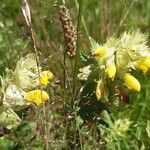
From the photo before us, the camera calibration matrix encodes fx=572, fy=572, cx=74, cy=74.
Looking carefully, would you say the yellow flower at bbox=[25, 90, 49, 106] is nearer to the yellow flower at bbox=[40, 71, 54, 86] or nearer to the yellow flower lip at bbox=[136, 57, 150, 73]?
the yellow flower at bbox=[40, 71, 54, 86]

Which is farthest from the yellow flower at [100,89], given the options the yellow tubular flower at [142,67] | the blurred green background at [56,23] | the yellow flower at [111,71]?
the blurred green background at [56,23]

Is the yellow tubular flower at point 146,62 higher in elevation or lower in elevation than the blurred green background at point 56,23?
higher

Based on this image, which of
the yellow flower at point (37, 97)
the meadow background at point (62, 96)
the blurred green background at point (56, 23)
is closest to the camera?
the yellow flower at point (37, 97)

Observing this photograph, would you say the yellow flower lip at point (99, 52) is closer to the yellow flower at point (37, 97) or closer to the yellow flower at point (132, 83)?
the yellow flower at point (132, 83)

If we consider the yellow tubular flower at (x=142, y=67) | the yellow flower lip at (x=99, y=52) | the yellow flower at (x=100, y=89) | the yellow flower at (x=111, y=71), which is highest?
the yellow flower lip at (x=99, y=52)

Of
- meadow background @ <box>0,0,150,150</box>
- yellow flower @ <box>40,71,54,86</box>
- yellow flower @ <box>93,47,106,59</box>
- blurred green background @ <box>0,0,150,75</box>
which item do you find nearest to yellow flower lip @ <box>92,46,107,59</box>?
yellow flower @ <box>93,47,106,59</box>

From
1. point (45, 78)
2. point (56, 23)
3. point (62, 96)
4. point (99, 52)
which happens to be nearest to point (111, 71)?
point (99, 52)

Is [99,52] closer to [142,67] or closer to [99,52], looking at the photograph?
[99,52]
